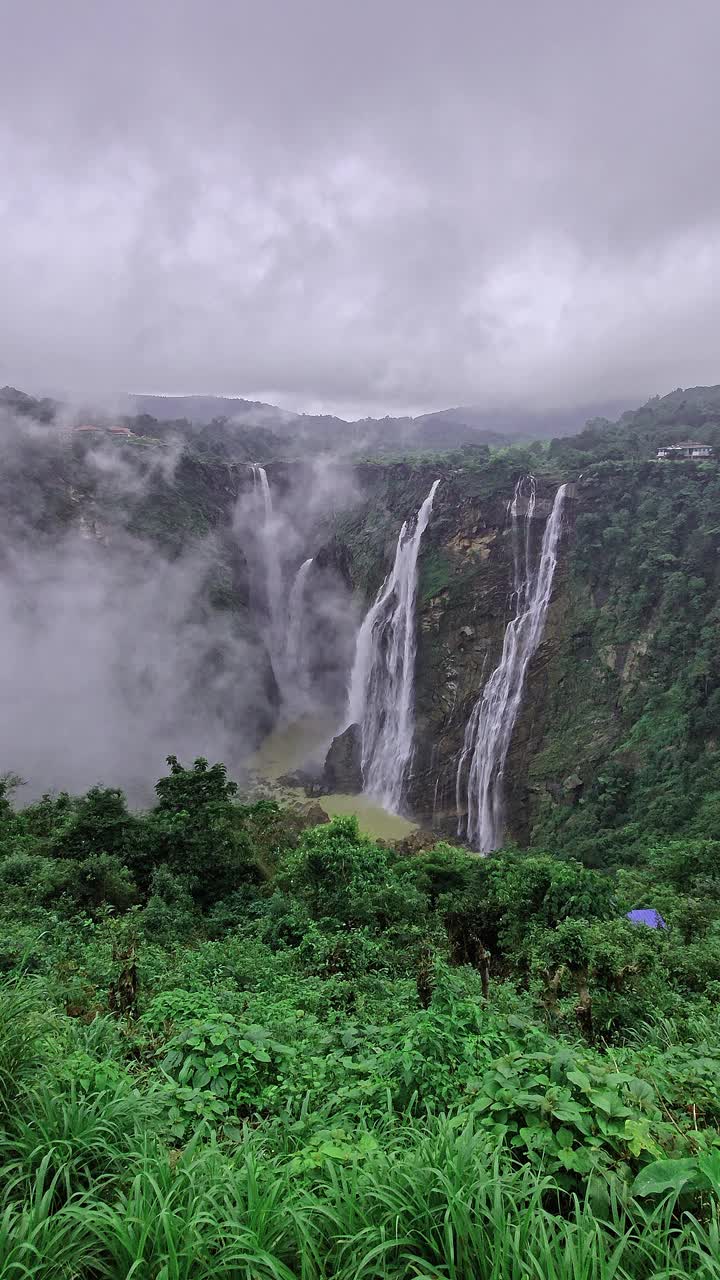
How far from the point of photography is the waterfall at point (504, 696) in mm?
27703

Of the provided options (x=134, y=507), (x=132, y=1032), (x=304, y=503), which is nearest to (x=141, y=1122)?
(x=132, y=1032)

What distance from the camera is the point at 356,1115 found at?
3.53 metres

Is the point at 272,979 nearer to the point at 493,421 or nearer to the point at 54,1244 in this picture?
the point at 54,1244

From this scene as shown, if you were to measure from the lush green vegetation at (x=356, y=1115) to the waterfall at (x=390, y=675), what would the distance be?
78.2ft

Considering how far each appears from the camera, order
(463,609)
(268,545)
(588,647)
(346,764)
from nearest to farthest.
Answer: (588,647) < (463,609) < (346,764) < (268,545)

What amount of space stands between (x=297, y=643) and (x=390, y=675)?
1484 cm

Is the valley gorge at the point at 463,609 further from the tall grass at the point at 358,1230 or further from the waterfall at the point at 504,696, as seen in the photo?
the tall grass at the point at 358,1230

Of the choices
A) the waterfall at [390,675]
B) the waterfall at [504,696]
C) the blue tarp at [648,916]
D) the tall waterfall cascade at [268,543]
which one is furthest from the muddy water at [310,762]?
the blue tarp at [648,916]

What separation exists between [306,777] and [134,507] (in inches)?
970

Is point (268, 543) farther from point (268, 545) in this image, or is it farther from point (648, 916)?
point (648, 916)

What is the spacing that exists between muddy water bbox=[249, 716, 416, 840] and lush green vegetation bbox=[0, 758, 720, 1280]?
66.5 ft

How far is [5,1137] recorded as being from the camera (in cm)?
260

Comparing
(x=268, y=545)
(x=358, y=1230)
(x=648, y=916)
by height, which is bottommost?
(x=648, y=916)

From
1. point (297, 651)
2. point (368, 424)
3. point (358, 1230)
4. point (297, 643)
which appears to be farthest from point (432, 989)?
point (368, 424)
